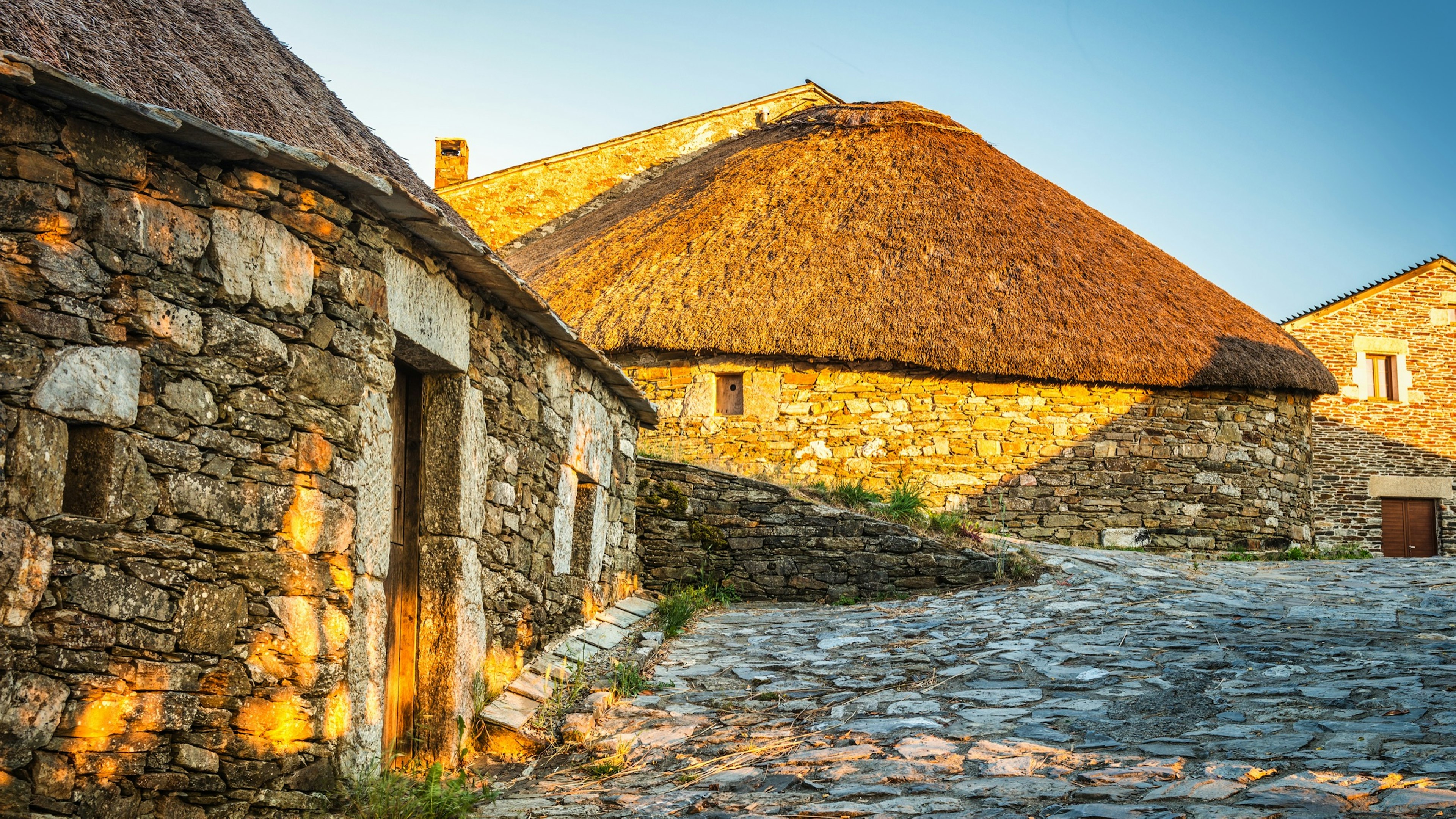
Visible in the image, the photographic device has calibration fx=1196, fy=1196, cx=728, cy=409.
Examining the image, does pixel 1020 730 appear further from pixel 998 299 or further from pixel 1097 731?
pixel 998 299

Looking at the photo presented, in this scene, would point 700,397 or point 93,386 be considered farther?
point 700,397

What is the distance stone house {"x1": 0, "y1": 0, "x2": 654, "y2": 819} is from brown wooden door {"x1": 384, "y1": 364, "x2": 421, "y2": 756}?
11 mm

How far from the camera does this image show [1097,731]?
4.74 metres

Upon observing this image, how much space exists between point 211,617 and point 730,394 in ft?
26.8

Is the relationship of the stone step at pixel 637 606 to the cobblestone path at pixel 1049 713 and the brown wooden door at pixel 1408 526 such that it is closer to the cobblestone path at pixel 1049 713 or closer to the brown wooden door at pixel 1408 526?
the cobblestone path at pixel 1049 713

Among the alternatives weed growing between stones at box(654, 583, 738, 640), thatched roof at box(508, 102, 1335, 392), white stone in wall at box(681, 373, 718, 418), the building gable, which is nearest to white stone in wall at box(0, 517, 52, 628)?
weed growing between stones at box(654, 583, 738, 640)

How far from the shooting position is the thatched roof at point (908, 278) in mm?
11133

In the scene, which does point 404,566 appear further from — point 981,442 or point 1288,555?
point 1288,555

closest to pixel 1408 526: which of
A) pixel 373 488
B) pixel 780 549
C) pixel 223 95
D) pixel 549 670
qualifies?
pixel 780 549

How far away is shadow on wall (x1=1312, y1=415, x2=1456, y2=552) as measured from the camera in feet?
56.4

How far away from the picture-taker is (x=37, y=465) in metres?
3.05

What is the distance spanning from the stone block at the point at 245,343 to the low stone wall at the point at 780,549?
16.8 feet

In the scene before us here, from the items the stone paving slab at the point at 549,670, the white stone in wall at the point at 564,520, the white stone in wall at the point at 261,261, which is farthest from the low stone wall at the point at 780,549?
the white stone in wall at the point at 261,261

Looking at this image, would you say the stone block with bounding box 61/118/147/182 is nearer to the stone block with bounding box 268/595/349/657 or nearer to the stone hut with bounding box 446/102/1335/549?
the stone block with bounding box 268/595/349/657
